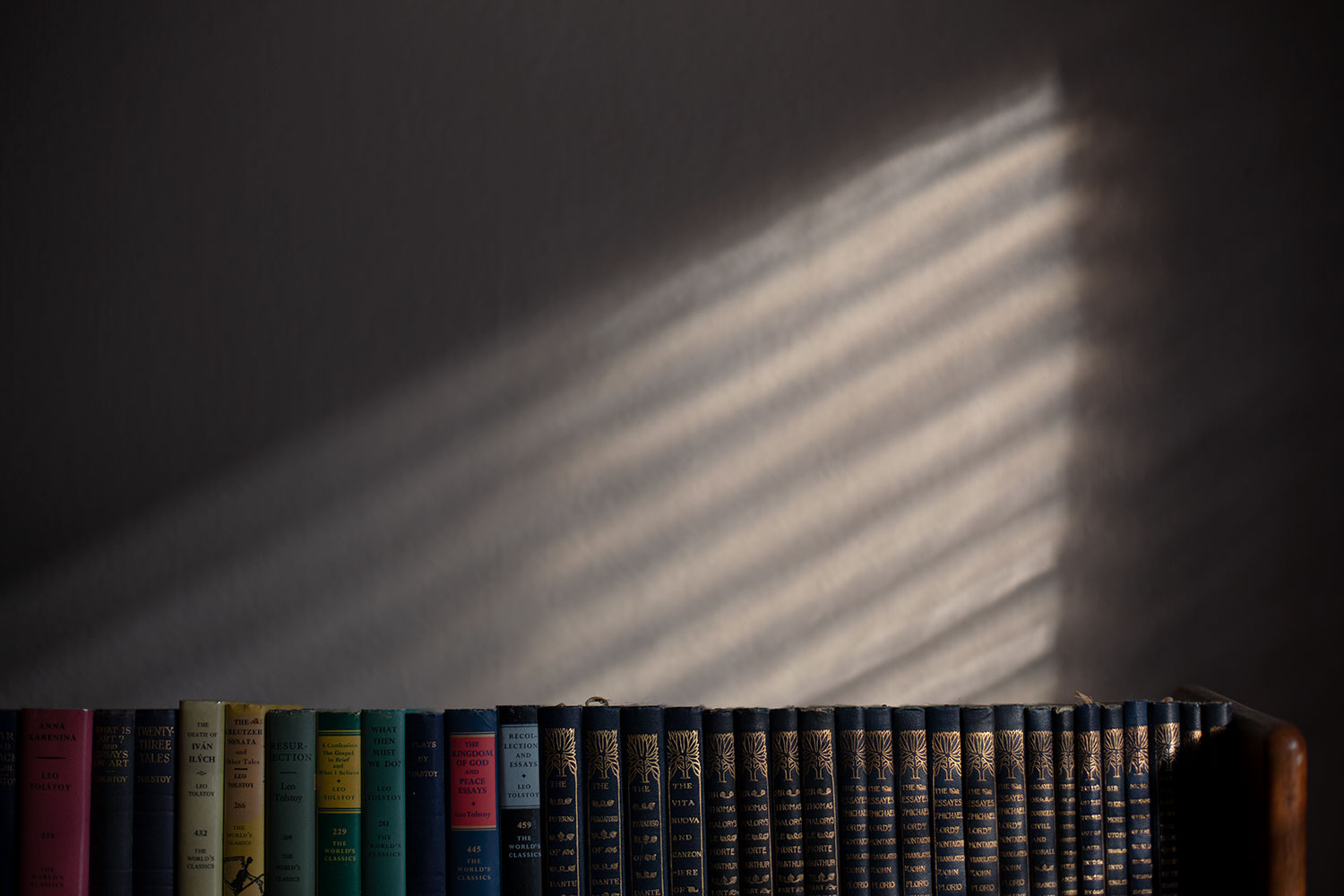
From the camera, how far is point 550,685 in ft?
4.71

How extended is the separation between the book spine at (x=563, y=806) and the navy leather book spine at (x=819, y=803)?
0.24 metres

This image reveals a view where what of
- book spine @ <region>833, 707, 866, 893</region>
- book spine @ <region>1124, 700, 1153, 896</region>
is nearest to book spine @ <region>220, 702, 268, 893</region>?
book spine @ <region>833, 707, 866, 893</region>

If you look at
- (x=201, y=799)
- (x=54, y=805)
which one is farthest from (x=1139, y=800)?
(x=54, y=805)

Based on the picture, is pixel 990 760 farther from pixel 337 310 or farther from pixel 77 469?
pixel 77 469

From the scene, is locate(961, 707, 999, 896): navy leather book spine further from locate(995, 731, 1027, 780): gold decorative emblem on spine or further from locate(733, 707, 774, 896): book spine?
locate(733, 707, 774, 896): book spine

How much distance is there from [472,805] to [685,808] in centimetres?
23

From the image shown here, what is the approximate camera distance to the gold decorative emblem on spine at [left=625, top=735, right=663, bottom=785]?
1092 mm

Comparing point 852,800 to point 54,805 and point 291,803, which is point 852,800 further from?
point 54,805

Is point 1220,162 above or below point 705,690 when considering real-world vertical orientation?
above

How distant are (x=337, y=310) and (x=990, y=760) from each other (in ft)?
3.51

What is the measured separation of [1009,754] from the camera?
111 cm

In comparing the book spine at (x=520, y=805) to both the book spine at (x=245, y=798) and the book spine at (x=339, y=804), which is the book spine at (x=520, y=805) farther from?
the book spine at (x=245, y=798)

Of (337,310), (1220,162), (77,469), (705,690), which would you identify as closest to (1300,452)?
(1220,162)

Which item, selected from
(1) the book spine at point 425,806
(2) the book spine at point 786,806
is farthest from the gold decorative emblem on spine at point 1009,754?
(1) the book spine at point 425,806
